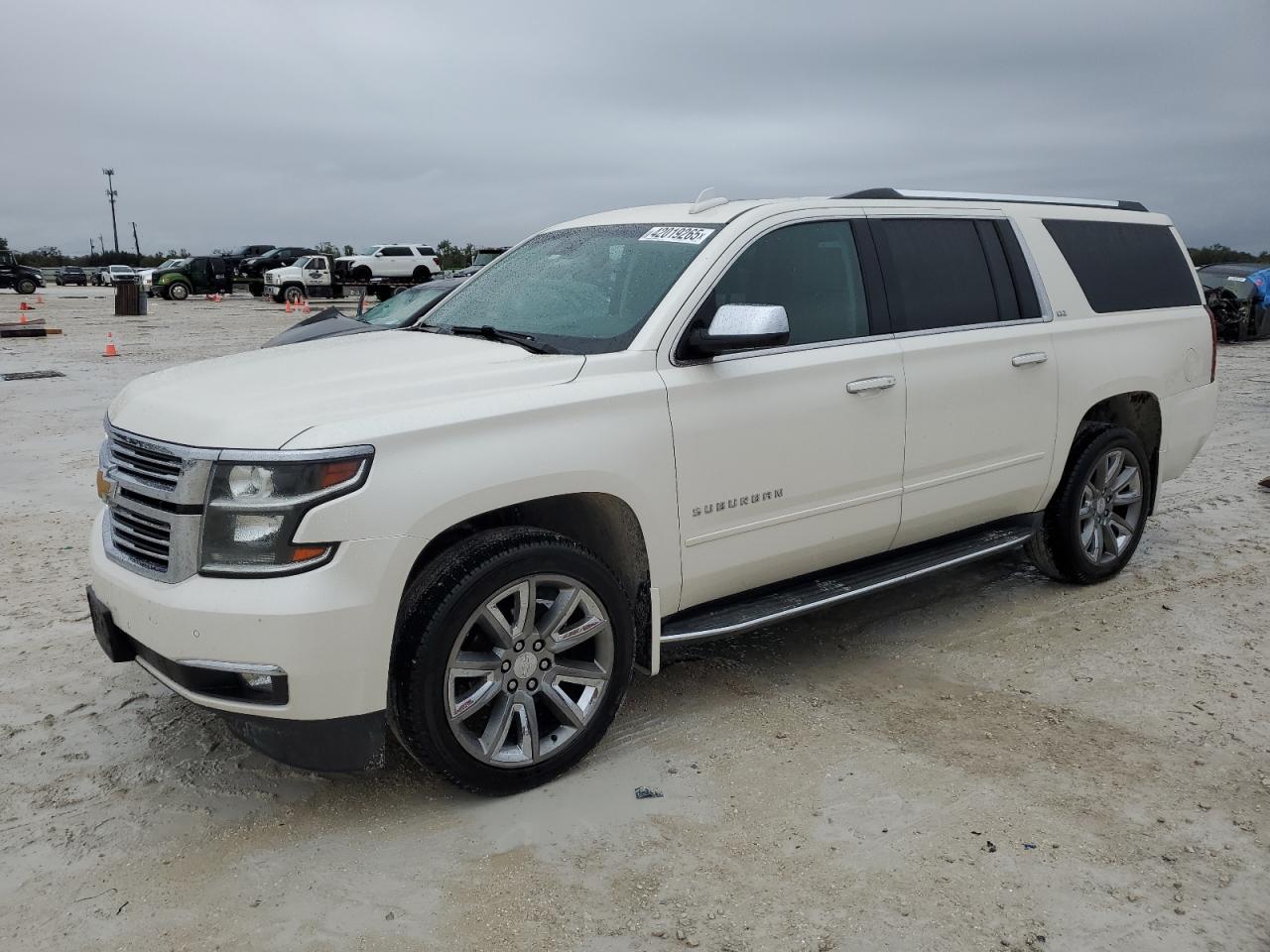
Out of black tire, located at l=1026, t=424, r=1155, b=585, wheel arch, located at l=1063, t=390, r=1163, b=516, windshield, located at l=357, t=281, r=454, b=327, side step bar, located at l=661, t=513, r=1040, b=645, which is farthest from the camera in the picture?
windshield, located at l=357, t=281, r=454, b=327

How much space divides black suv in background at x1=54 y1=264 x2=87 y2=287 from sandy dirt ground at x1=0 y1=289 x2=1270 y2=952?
62.4 metres

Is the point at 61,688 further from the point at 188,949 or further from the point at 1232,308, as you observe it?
the point at 1232,308

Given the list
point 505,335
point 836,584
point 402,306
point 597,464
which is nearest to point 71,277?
point 402,306

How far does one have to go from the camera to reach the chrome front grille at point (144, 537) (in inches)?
124

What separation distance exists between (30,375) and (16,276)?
3361 centimetres

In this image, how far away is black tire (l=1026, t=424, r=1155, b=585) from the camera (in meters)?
5.15

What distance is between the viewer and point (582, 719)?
139 inches

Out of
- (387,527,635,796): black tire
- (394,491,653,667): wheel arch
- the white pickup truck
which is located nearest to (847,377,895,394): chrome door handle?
(394,491,653,667): wheel arch

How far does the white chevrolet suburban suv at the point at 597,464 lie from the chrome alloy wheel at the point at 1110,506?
0.11 ft

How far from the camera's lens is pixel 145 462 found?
3268mm

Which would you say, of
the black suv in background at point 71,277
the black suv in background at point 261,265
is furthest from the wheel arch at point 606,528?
the black suv in background at point 71,277

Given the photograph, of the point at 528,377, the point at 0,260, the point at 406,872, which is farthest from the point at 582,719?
the point at 0,260

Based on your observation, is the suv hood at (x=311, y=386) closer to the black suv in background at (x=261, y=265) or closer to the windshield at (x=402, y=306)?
the windshield at (x=402, y=306)

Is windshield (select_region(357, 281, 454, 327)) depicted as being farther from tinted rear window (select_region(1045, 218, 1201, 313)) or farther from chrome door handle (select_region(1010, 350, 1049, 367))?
chrome door handle (select_region(1010, 350, 1049, 367))
